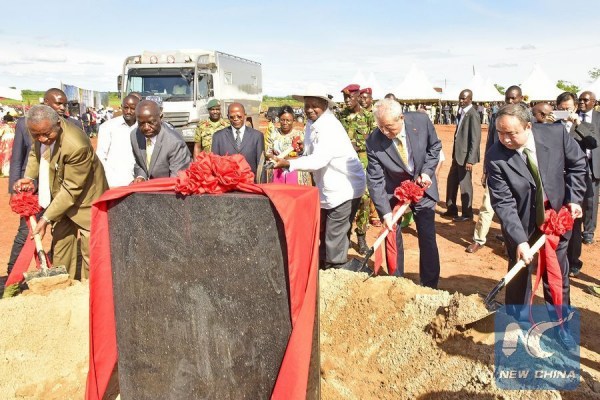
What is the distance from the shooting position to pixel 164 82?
45.5 feet

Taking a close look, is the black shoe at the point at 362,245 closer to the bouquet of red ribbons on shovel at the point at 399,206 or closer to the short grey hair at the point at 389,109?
the bouquet of red ribbons on shovel at the point at 399,206

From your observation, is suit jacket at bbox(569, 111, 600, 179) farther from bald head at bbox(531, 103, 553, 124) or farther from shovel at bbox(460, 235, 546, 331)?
shovel at bbox(460, 235, 546, 331)

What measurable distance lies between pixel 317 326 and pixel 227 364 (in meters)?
0.44

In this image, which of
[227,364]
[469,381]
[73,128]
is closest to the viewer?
[227,364]

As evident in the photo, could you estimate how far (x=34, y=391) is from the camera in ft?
11.1

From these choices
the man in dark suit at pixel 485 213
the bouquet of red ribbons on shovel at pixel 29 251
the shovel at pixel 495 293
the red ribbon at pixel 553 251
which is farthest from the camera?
the man in dark suit at pixel 485 213

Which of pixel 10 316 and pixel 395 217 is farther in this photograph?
pixel 395 217

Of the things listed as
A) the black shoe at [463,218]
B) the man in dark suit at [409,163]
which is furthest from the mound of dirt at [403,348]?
the black shoe at [463,218]

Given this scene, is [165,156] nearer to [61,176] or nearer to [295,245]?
[61,176]

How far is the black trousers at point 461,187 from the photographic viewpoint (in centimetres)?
761

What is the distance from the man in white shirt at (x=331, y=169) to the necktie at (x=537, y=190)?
1.49 meters

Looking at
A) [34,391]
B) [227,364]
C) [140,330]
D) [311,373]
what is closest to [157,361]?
[140,330]

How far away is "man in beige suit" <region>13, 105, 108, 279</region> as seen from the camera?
386 centimetres

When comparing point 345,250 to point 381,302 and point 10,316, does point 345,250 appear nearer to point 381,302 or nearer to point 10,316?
point 381,302
